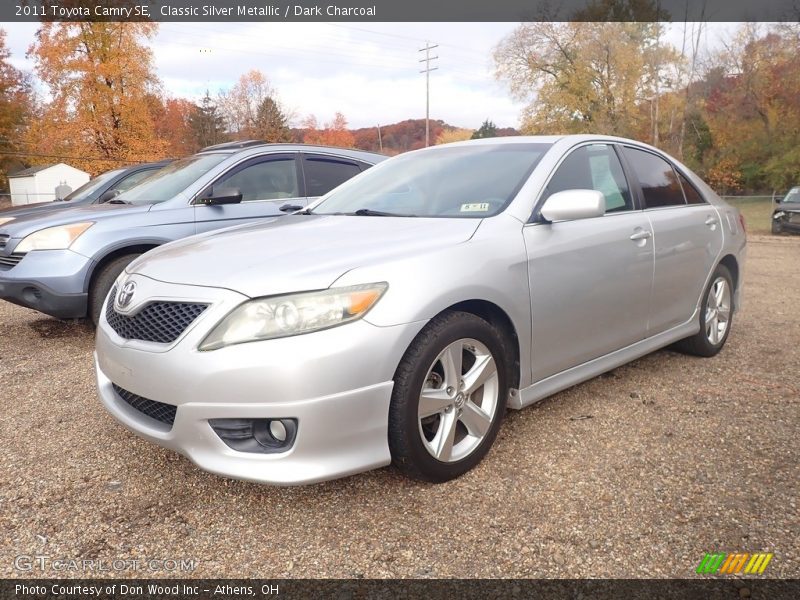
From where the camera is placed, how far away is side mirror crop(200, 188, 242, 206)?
16.1 feet

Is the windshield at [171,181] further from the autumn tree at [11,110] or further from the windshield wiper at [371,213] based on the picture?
the autumn tree at [11,110]

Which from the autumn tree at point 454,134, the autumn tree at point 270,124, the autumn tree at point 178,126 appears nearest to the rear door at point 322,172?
the autumn tree at point 178,126

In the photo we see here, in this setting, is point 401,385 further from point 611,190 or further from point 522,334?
point 611,190

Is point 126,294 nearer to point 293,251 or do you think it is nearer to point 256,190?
point 293,251

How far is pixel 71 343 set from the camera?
5.02 m

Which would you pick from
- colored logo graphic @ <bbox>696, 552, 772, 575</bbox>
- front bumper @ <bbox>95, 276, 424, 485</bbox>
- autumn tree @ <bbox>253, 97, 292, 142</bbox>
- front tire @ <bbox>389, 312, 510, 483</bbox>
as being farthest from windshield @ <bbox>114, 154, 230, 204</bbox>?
autumn tree @ <bbox>253, 97, 292, 142</bbox>

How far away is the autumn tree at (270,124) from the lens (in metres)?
49.7

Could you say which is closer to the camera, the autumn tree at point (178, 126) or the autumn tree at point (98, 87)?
the autumn tree at point (98, 87)

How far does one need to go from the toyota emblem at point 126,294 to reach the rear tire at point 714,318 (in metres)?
3.57

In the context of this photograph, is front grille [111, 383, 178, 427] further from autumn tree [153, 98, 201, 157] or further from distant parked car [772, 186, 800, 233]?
autumn tree [153, 98, 201, 157]

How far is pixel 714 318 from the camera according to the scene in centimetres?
427

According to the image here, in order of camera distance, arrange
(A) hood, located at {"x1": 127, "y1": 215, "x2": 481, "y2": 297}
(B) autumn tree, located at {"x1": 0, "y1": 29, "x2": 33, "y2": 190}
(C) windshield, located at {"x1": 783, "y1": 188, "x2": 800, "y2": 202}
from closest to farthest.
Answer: (A) hood, located at {"x1": 127, "y1": 215, "x2": 481, "y2": 297} → (C) windshield, located at {"x1": 783, "y1": 188, "x2": 800, "y2": 202} → (B) autumn tree, located at {"x1": 0, "y1": 29, "x2": 33, "y2": 190}

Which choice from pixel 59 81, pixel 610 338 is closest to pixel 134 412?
pixel 610 338

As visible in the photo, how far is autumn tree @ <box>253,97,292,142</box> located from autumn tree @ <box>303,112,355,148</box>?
4.21m
